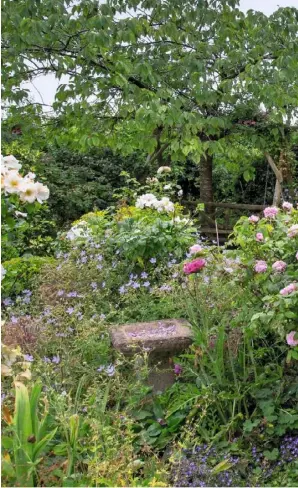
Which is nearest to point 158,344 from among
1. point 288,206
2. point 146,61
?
point 288,206

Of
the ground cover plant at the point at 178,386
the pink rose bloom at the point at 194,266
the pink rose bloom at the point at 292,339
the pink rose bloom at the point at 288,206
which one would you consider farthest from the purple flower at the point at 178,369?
the pink rose bloom at the point at 288,206

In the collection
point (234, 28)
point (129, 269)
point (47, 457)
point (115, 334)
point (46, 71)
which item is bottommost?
point (47, 457)

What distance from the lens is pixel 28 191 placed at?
1608mm

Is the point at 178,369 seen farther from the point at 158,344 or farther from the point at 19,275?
the point at 19,275

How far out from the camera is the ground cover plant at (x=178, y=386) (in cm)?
174

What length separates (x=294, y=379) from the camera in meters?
2.25

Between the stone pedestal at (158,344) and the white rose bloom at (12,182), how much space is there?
0.98m

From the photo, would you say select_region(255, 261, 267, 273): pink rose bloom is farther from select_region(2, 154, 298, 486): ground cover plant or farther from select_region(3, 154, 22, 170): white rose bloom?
select_region(3, 154, 22, 170): white rose bloom

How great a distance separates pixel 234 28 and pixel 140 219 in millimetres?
2656

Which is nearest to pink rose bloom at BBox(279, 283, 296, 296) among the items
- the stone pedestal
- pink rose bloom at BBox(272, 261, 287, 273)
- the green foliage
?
pink rose bloom at BBox(272, 261, 287, 273)

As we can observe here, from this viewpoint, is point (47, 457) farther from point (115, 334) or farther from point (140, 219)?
point (140, 219)

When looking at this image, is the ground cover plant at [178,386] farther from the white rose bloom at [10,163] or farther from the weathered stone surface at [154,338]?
the white rose bloom at [10,163]

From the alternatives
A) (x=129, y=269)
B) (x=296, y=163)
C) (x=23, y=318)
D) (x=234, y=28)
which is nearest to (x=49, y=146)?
(x=234, y=28)

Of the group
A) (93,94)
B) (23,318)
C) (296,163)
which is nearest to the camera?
(23,318)
